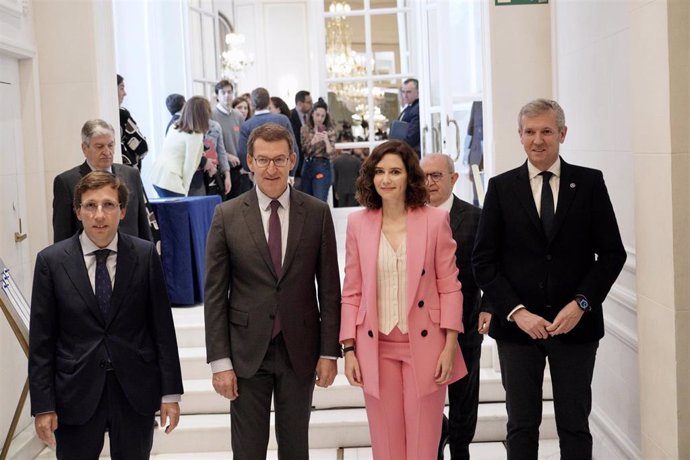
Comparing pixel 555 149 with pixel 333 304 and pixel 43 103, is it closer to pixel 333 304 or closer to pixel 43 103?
pixel 333 304

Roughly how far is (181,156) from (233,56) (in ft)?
27.6

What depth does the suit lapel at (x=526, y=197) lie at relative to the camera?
363cm

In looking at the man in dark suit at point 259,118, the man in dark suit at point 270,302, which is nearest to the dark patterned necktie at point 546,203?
the man in dark suit at point 270,302

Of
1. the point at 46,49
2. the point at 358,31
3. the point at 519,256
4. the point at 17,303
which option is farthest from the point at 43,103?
the point at 358,31

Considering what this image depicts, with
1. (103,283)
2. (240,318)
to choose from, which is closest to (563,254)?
(240,318)

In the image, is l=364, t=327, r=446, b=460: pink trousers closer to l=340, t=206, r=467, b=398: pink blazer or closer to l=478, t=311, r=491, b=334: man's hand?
l=340, t=206, r=467, b=398: pink blazer

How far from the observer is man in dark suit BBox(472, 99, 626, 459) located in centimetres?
360

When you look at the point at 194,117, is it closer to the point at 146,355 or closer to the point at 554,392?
the point at 146,355

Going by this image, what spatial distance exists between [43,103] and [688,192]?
4.11m

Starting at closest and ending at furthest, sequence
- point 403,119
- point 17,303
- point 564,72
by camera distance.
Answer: point 17,303, point 564,72, point 403,119

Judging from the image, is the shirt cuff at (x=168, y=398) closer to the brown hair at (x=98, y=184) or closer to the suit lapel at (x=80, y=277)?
the suit lapel at (x=80, y=277)

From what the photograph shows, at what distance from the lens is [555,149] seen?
3633 millimetres

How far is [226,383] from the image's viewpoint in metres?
3.51

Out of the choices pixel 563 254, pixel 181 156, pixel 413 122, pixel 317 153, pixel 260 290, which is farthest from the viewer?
pixel 317 153
